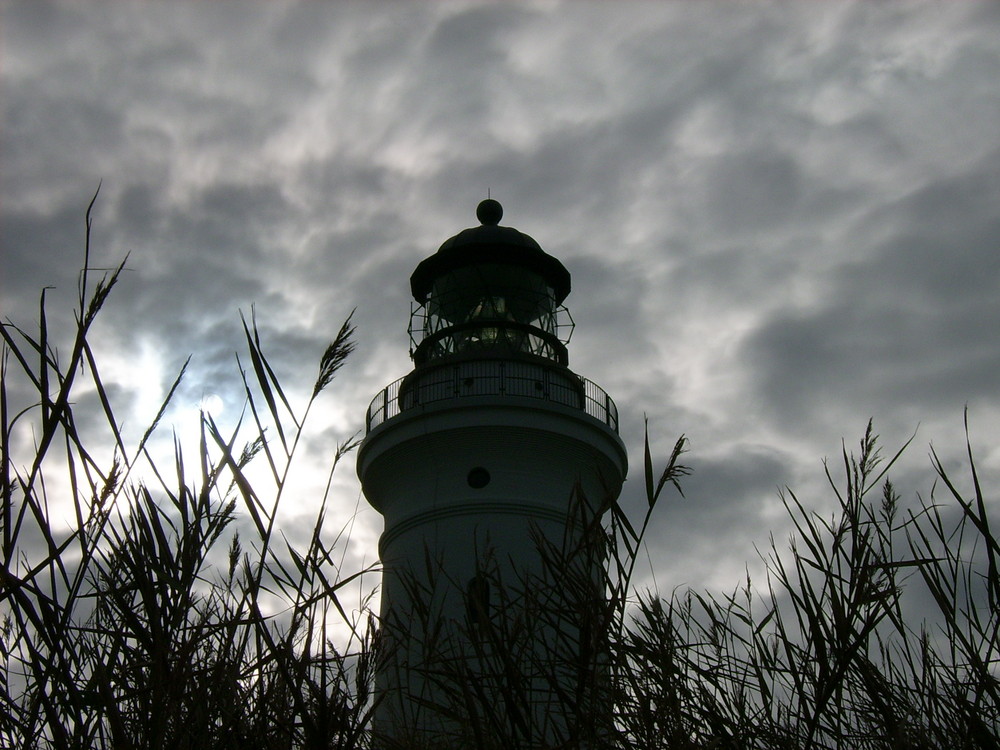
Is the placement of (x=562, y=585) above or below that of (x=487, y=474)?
below

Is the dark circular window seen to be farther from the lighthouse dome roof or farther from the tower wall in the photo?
the lighthouse dome roof

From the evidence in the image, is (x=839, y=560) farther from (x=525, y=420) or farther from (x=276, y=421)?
(x=525, y=420)

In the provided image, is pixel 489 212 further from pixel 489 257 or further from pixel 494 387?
pixel 494 387

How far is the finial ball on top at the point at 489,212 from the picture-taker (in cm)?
1449

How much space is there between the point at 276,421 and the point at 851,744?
1537 millimetres

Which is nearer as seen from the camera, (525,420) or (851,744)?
(851,744)

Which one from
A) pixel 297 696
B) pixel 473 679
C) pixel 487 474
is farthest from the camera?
pixel 487 474

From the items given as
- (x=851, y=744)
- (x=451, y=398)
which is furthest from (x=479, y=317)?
(x=851, y=744)

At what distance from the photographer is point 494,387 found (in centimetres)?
1198

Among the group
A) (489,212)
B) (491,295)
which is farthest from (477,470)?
(489,212)

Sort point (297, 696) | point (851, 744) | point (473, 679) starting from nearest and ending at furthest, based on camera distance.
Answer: point (297, 696), point (473, 679), point (851, 744)

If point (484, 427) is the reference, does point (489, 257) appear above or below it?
above

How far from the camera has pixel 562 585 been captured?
1786 mm

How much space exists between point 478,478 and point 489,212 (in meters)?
4.97
